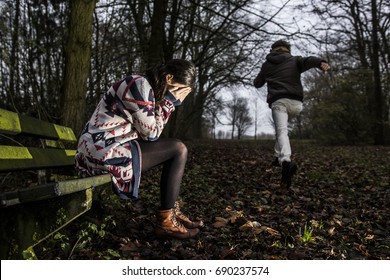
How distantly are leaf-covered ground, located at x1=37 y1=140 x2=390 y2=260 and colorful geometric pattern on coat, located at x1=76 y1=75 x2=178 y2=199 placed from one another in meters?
0.51

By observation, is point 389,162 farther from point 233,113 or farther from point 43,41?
point 233,113

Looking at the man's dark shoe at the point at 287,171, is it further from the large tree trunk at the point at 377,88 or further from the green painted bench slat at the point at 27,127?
the large tree trunk at the point at 377,88

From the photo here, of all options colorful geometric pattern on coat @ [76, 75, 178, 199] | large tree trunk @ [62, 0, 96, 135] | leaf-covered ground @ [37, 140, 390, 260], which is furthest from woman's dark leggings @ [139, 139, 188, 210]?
large tree trunk @ [62, 0, 96, 135]

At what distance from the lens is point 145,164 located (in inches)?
98.4

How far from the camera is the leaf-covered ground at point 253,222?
2.43 meters

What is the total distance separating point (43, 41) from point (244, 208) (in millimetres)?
4658

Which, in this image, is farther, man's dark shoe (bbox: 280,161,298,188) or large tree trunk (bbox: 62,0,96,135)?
man's dark shoe (bbox: 280,161,298,188)

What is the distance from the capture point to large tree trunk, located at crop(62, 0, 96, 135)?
13.6ft

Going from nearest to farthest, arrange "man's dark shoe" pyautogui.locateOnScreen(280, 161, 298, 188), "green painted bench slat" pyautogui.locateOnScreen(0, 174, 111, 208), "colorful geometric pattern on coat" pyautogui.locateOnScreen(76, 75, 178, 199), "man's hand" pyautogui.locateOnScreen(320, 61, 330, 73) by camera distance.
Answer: "green painted bench slat" pyautogui.locateOnScreen(0, 174, 111, 208) < "colorful geometric pattern on coat" pyautogui.locateOnScreen(76, 75, 178, 199) < "man's hand" pyautogui.locateOnScreen(320, 61, 330, 73) < "man's dark shoe" pyautogui.locateOnScreen(280, 161, 298, 188)

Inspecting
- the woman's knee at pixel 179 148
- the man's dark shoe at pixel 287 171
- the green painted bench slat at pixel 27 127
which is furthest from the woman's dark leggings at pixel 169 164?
the man's dark shoe at pixel 287 171

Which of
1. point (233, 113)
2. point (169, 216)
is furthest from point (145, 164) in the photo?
point (233, 113)

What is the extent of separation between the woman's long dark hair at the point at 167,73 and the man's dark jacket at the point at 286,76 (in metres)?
2.61

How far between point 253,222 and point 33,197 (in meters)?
2.10

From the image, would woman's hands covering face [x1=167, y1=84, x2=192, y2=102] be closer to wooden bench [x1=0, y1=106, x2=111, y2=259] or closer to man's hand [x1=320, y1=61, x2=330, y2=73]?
wooden bench [x1=0, y1=106, x2=111, y2=259]
